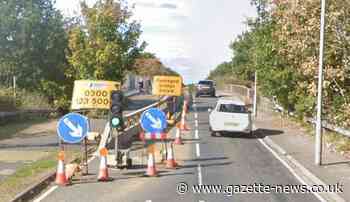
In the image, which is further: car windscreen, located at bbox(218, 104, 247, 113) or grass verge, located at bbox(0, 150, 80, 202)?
car windscreen, located at bbox(218, 104, 247, 113)

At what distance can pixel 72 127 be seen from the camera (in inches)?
639

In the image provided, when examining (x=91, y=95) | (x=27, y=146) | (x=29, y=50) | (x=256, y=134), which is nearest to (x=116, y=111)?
(x=91, y=95)

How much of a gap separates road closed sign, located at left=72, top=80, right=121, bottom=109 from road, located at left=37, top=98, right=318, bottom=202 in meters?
1.82

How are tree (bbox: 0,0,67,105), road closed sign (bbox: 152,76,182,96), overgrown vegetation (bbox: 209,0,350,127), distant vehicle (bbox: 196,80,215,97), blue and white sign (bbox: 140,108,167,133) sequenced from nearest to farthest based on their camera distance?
blue and white sign (bbox: 140,108,167,133) → overgrown vegetation (bbox: 209,0,350,127) → road closed sign (bbox: 152,76,182,96) → tree (bbox: 0,0,67,105) → distant vehicle (bbox: 196,80,215,97)

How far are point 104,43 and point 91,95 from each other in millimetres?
20956

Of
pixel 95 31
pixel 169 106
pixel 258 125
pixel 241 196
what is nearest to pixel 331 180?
pixel 241 196

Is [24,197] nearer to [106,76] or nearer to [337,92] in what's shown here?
[337,92]

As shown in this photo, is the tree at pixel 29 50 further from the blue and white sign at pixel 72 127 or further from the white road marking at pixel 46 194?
the white road marking at pixel 46 194

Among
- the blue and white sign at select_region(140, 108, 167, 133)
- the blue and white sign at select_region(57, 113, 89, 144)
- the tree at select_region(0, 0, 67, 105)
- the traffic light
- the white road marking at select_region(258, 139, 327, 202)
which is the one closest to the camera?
the white road marking at select_region(258, 139, 327, 202)

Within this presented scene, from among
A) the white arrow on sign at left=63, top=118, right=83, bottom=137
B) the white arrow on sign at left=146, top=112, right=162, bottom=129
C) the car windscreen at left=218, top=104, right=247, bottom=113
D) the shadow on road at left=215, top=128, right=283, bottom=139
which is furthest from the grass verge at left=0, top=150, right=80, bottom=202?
the shadow on road at left=215, top=128, right=283, bottom=139

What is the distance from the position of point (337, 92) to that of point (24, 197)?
16.1 meters

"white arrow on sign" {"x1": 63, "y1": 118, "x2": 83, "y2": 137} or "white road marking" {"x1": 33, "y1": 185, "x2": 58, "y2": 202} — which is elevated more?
"white arrow on sign" {"x1": 63, "y1": 118, "x2": 83, "y2": 137}

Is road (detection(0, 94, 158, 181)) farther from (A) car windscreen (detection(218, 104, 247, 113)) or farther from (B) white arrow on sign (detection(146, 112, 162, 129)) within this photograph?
(A) car windscreen (detection(218, 104, 247, 113))

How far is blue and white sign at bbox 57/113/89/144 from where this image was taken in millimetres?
16141
